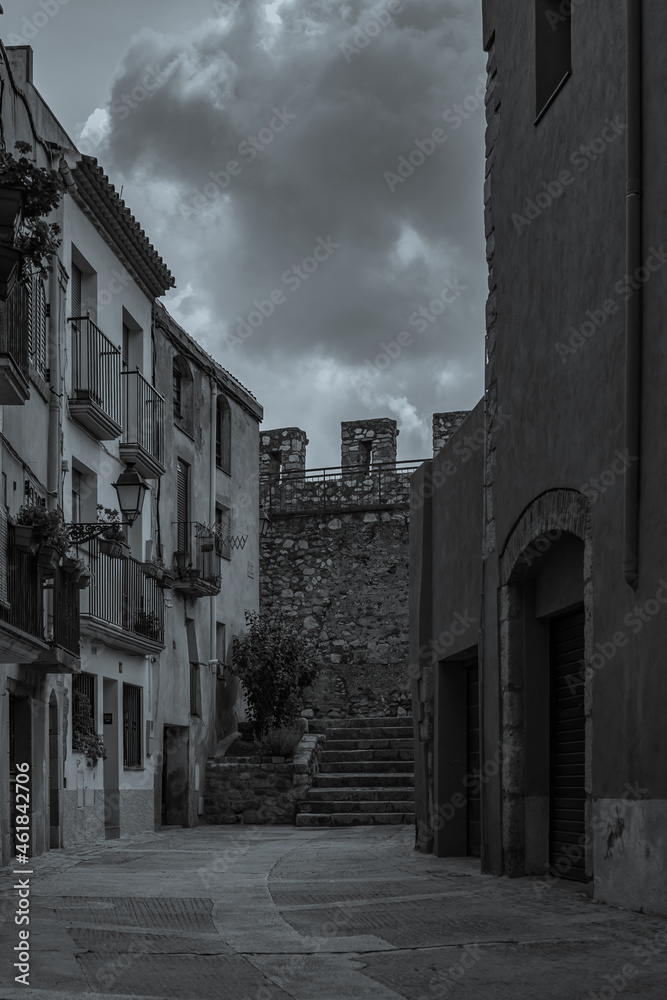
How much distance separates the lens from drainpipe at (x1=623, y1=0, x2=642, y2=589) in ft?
28.7

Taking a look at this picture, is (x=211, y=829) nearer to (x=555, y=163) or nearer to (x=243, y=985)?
(x=555, y=163)

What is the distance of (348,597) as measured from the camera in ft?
101

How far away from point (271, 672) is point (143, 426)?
693 cm

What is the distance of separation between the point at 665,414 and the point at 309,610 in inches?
900

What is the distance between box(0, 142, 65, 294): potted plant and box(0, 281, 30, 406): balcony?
128 cm

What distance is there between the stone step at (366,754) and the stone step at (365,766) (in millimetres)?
68

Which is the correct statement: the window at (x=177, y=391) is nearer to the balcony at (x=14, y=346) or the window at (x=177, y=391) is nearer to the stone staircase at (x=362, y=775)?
the stone staircase at (x=362, y=775)

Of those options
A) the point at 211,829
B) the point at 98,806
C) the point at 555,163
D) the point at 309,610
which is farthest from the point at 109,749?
the point at 555,163

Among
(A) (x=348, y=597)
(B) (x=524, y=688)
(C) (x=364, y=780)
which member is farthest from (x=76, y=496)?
(A) (x=348, y=597)

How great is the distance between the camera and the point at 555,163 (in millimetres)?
10859

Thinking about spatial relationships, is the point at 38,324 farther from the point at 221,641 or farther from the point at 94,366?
the point at 221,641

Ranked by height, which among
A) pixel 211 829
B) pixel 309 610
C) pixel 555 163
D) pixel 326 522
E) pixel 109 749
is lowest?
pixel 211 829

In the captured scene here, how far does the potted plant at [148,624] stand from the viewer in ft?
73.4

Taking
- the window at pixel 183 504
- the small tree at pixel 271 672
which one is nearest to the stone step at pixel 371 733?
the small tree at pixel 271 672
